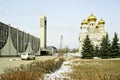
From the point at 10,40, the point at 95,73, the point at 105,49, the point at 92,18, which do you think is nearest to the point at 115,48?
the point at 105,49

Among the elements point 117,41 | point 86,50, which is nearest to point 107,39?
point 117,41

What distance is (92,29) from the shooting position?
9244cm

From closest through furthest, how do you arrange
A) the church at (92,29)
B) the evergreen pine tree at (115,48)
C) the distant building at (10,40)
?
the distant building at (10,40) < the evergreen pine tree at (115,48) < the church at (92,29)

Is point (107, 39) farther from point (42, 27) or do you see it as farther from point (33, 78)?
point (42, 27)

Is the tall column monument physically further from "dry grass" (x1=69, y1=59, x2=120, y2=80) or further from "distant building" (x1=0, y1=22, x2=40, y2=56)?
"dry grass" (x1=69, y1=59, x2=120, y2=80)

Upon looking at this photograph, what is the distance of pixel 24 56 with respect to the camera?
41.6 metres

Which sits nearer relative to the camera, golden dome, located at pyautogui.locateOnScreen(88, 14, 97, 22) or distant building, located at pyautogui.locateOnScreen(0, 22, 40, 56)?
distant building, located at pyautogui.locateOnScreen(0, 22, 40, 56)

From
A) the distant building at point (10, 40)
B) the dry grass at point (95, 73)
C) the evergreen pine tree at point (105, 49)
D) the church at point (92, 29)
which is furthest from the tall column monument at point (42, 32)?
the dry grass at point (95, 73)

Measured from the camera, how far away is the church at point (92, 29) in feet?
294

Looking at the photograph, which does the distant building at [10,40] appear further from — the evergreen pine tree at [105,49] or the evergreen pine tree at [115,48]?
the evergreen pine tree at [115,48]

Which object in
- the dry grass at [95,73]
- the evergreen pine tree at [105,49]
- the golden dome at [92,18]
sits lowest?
the dry grass at [95,73]

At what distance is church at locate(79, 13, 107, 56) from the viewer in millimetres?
89606

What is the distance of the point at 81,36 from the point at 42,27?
46528 mm

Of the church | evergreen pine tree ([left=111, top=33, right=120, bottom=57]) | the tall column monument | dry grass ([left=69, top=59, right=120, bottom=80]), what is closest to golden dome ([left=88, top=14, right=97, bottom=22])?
the church
